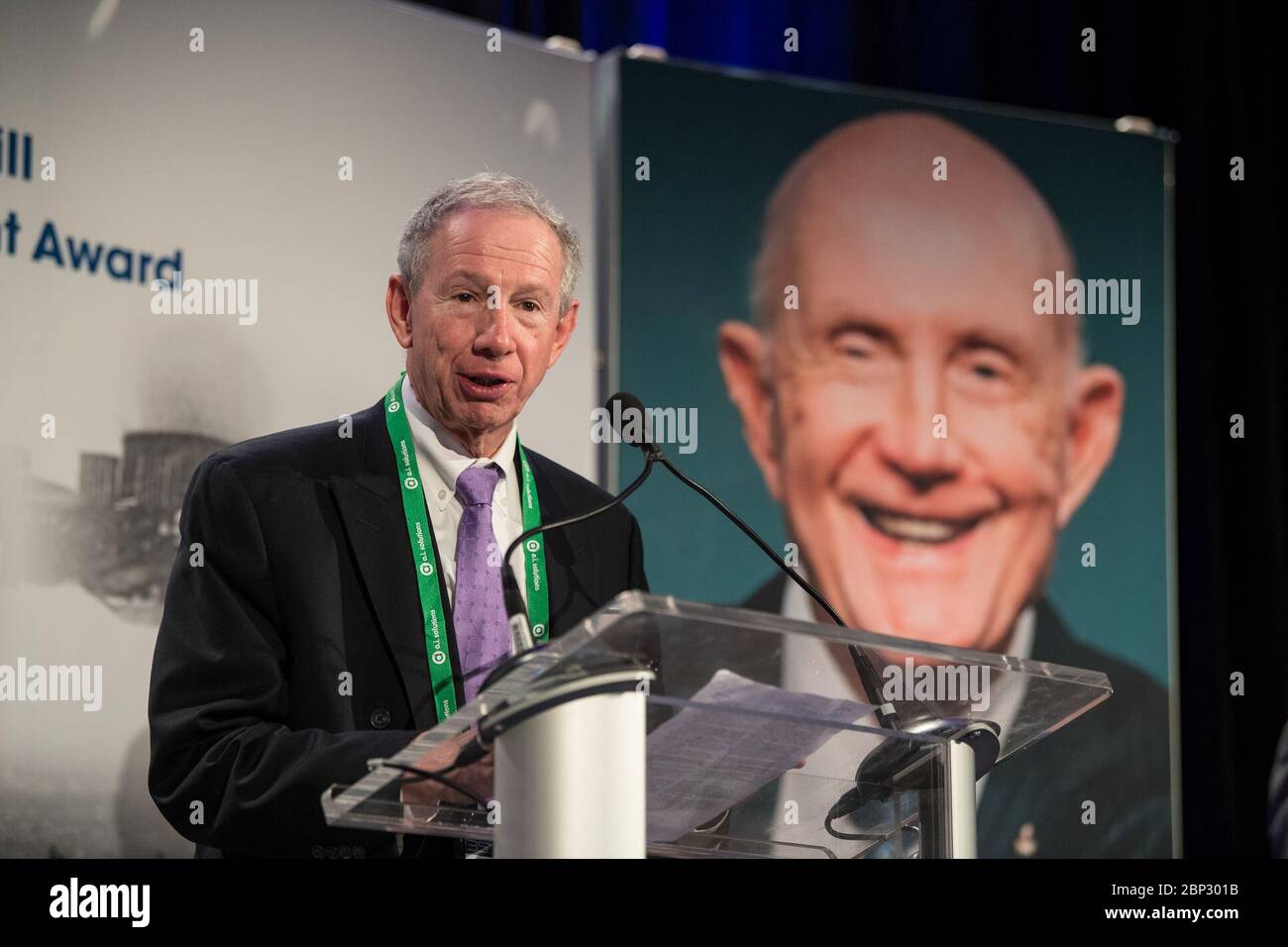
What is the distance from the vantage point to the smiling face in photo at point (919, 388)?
4.48 meters

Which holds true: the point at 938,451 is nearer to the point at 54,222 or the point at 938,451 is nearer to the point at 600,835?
the point at 54,222

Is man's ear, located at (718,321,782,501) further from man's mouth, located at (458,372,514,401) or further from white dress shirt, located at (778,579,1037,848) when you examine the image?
white dress shirt, located at (778,579,1037,848)

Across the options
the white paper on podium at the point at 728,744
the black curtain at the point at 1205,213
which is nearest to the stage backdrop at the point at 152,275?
the black curtain at the point at 1205,213

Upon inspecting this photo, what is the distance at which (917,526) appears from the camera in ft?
15.0

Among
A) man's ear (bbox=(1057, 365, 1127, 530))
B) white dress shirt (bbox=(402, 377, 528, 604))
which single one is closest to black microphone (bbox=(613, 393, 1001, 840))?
white dress shirt (bbox=(402, 377, 528, 604))

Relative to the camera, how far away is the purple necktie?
2.62m

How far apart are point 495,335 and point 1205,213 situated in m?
3.04

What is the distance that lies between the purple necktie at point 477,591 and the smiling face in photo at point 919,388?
168 centimetres

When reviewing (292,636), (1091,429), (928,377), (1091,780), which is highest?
(928,377)

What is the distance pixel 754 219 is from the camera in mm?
4508

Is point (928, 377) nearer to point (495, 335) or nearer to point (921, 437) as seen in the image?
point (921, 437)

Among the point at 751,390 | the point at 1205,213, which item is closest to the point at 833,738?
the point at 751,390

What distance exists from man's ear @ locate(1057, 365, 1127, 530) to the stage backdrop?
1.47 m

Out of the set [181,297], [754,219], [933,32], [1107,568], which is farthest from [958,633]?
[181,297]
